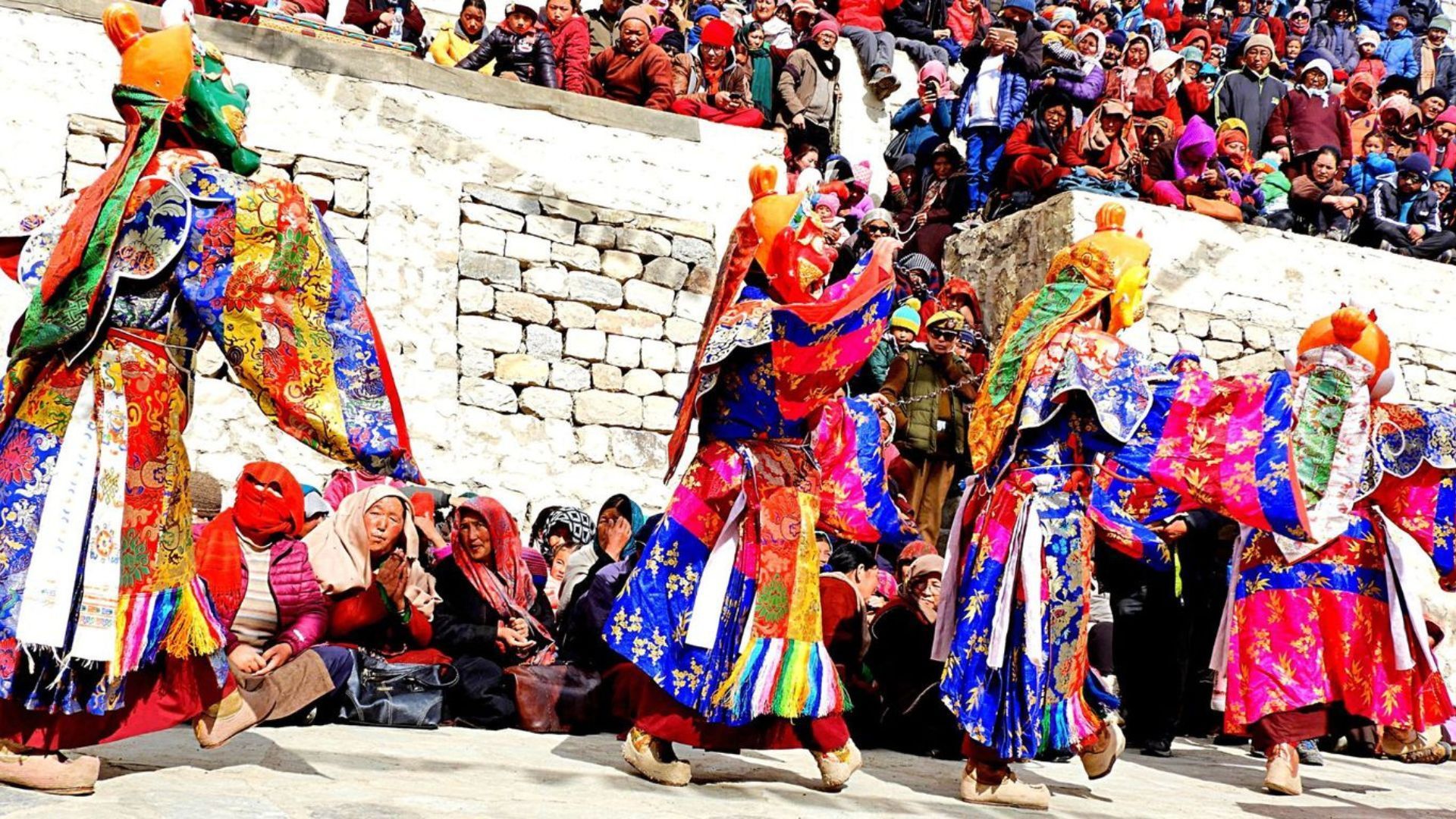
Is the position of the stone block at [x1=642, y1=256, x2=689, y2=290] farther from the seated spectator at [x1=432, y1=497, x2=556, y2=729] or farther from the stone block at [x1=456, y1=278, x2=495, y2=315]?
the seated spectator at [x1=432, y1=497, x2=556, y2=729]

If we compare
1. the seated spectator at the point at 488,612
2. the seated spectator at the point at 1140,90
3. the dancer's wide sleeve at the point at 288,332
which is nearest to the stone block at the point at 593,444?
the seated spectator at the point at 488,612

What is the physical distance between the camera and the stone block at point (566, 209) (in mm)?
8859

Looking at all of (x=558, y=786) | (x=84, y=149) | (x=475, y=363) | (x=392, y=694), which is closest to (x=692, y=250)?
(x=475, y=363)

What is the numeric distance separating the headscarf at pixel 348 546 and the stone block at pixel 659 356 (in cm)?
296

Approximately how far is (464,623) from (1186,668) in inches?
122

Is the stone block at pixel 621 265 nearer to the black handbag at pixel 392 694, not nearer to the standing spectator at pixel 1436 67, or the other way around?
the black handbag at pixel 392 694

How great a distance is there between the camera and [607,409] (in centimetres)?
876

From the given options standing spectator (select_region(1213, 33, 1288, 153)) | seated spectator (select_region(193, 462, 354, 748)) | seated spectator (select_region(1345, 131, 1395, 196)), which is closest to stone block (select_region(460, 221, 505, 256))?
seated spectator (select_region(193, 462, 354, 748))

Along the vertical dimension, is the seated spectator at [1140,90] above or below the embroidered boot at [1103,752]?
above

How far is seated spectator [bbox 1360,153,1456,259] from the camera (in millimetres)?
10570

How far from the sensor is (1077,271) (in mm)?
5250

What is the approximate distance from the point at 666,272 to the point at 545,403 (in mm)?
1063

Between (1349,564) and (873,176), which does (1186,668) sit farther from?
(873,176)

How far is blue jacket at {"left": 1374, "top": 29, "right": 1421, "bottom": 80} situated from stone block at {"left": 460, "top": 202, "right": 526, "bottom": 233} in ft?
30.4
